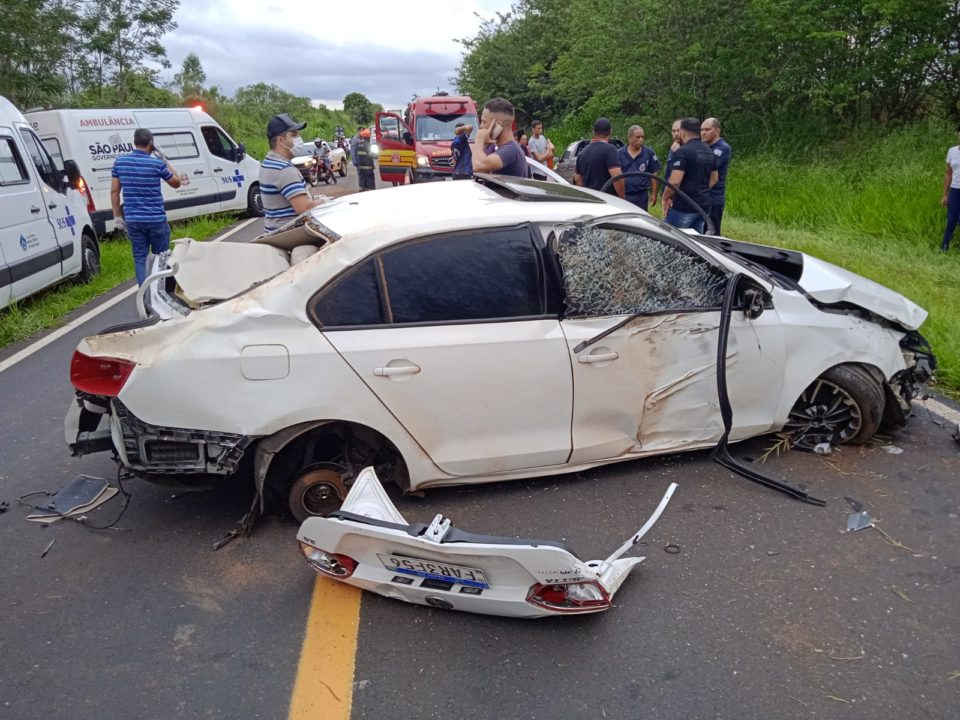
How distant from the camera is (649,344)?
3590 mm

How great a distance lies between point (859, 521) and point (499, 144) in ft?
14.9

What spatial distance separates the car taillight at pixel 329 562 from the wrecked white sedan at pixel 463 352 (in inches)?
20.3

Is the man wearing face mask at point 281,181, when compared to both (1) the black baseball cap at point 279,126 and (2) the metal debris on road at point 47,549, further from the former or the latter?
(2) the metal debris on road at point 47,549

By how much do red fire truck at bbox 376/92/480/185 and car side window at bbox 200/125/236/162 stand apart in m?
4.03

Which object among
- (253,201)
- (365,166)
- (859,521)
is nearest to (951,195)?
(859,521)

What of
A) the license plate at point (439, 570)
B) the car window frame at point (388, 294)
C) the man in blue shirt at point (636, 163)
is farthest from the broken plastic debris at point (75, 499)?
the man in blue shirt at point (636, 163)

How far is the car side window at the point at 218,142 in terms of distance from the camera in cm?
1423

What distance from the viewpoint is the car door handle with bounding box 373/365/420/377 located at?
323cm

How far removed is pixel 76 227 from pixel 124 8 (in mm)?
17621

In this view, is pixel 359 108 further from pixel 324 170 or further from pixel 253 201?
pixel 253 201

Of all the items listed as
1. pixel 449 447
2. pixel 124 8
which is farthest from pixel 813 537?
pixel 124 8

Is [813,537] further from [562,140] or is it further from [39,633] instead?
[562,140]

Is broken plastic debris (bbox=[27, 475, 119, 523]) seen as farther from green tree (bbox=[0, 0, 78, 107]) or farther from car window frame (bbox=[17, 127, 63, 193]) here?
green tree (bbox=[0, 0, 78, 107])

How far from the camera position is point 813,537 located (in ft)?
11.0
